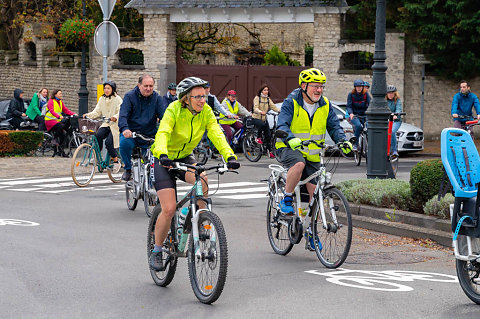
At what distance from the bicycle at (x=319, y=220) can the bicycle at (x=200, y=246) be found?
1543 mm

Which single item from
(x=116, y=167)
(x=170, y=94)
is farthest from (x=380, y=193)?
(x=170, y=94)

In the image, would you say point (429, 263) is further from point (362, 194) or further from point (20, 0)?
point (20, 0)

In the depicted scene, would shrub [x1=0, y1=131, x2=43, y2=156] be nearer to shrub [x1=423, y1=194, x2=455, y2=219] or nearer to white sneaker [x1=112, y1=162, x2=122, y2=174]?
white sneaker [x1=112, y1=162, x2=122, y2=174]

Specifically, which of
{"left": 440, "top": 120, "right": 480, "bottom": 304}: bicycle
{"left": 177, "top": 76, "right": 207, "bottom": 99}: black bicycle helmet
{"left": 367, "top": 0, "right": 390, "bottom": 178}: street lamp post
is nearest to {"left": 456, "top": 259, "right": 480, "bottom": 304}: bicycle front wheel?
{"left": 440, "top": 120, "right": 480, "bottom": 304}: bicycle

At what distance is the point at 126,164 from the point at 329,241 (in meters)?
4.96

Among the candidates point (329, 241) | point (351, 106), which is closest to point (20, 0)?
point (351, 106)

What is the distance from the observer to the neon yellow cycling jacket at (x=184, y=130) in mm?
7527

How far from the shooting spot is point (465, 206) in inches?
273

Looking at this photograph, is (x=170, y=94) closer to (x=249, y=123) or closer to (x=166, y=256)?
(x=249, y=123)

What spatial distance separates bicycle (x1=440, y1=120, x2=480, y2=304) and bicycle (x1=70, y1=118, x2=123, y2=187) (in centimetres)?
903

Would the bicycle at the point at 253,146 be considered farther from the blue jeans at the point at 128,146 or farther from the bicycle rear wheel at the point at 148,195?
the bicycle rear wheel at the point at 148,195

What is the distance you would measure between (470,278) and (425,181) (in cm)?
353

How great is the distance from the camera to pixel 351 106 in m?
19.0

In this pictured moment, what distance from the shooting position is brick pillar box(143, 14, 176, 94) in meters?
31.7
